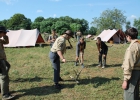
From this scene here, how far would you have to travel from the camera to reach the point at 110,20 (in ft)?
150

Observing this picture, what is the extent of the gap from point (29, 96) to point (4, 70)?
3.32 ft

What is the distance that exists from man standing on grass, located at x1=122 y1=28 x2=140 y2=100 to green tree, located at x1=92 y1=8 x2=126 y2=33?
43411mm

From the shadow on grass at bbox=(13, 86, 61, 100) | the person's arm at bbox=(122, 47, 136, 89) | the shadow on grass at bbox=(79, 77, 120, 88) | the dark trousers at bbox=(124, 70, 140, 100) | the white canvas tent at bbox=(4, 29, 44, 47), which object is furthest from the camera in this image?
the white canvas tent at bbox=(4, 29, 44, 47)

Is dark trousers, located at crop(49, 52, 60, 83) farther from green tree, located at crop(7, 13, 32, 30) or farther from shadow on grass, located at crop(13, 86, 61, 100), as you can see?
green tree, located at crop(7, 13, 32, 30)

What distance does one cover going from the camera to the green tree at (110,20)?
45781 mm

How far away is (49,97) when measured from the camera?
4.98m

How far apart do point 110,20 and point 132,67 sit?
44465 millimetres

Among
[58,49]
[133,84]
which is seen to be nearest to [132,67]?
[133,84]

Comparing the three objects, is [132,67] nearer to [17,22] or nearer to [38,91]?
[38,91]

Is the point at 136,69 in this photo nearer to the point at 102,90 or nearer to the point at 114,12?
the point at 102,90

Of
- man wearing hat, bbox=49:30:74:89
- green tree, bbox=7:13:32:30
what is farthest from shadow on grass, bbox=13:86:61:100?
green tree, bbox=7:13:32:30

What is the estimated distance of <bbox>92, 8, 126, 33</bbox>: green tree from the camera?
45781mm

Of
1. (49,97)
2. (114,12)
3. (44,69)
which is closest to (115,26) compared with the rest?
(114,12)

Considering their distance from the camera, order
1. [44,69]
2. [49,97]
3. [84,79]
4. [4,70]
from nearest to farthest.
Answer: [4,70], [49,97], [84,79], [44,69]
